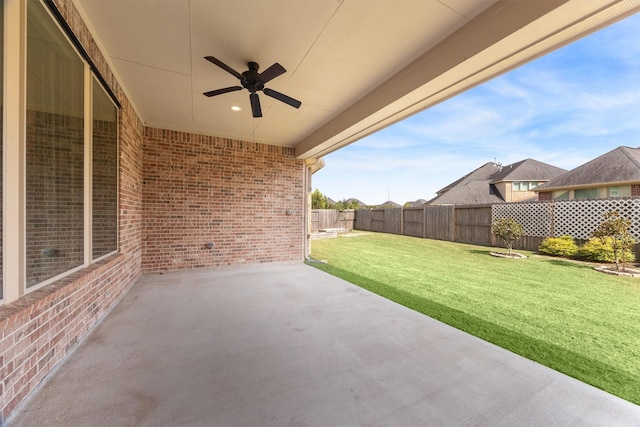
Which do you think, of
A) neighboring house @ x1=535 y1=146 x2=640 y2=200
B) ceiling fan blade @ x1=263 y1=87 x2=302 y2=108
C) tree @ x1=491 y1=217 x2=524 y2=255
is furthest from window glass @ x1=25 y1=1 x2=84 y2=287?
neighboring house @ x1=535 y1=146 x2=640 y2=200

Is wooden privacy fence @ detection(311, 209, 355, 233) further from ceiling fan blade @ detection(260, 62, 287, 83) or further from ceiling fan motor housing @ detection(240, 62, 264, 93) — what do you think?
ceiling fan blade @ detection(260, 62, 287, 83)

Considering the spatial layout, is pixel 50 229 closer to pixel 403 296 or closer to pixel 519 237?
pixel 403 296

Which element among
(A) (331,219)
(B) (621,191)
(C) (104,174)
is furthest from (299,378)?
(A) (331,219)

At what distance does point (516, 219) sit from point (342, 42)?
8.93 m

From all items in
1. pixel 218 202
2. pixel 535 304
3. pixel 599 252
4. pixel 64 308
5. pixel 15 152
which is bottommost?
pixel 535 304

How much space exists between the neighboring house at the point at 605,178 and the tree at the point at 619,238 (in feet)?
16.1

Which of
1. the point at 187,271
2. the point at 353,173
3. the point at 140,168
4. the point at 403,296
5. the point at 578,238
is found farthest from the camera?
the point at 353,173

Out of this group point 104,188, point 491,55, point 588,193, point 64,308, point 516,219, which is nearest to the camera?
point 64,308

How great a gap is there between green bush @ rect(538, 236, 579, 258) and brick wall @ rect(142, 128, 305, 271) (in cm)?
708

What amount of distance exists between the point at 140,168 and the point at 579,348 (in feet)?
22.2

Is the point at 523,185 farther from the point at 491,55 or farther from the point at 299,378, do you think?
the point at 299,378

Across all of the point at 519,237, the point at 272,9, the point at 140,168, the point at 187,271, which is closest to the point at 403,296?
the point at 272,9

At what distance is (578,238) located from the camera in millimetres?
6867

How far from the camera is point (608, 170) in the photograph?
990cm
